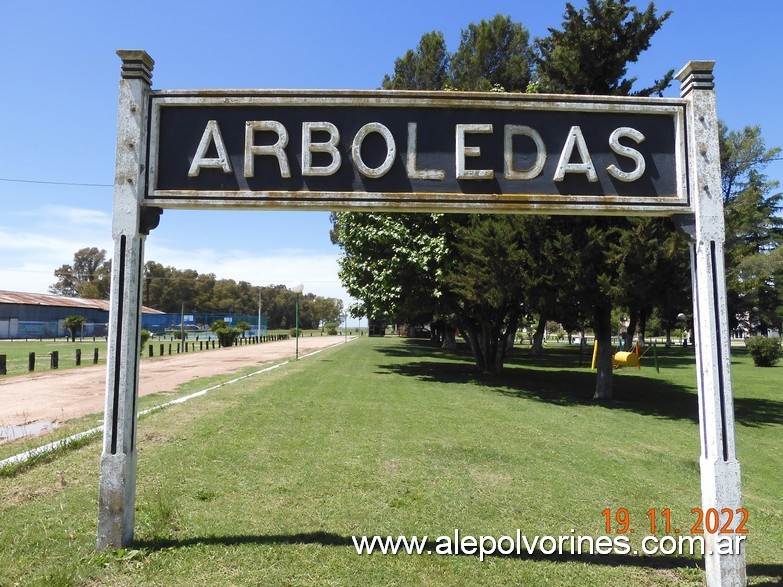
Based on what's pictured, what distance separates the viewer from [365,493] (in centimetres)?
590

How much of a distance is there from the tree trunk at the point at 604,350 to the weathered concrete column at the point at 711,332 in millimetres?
11431

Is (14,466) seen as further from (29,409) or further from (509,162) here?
(509,162)

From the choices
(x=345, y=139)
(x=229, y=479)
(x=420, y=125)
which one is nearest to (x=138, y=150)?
(x=345, y=139)

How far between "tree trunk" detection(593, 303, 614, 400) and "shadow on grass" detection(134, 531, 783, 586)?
37.7 ft

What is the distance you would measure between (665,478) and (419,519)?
3878 millimetres

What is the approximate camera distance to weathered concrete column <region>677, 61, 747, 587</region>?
157 inches

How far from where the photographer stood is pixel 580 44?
49.4 ft

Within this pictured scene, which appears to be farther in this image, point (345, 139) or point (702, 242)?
point (345, 139)

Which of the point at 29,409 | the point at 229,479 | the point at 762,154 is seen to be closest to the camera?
the point at 229,479

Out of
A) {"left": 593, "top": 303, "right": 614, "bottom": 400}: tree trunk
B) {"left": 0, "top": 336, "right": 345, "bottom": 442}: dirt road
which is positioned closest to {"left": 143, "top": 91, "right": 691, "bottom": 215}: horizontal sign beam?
{"left": 0, "top": 336, "right": 345, "bottom": 442}: dirt road

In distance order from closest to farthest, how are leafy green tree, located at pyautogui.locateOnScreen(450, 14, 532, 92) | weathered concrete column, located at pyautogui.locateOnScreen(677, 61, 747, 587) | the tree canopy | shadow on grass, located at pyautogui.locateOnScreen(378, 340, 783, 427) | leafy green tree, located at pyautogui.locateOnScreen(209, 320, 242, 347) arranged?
1. weathered concrete column, located at pyautogui.locateOnScreen(677, 61, 747, 587)
2. shadow on grass, located at pyautogui.locateOnScreen(378, 340, 783, 427)
3. leafy green tree, located at pyautogui.locateOnScreen(450, 14, 532, 92)
4. leafy green tree, located at pyautogui.locateOnScreen(209, 320, 242, 347)
5. the tree canopy

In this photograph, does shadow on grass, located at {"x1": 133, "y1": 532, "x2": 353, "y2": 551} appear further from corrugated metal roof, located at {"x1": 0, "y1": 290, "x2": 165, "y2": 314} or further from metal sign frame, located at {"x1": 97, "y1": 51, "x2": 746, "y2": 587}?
corrugated metal roof, located at {"x1": 0, "y1": 290, "x2": 165, "y2": 314}

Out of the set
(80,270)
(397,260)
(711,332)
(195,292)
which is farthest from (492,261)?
(80,270)

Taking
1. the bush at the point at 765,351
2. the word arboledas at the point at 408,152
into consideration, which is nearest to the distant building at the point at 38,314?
the bush at the point at 765,351
